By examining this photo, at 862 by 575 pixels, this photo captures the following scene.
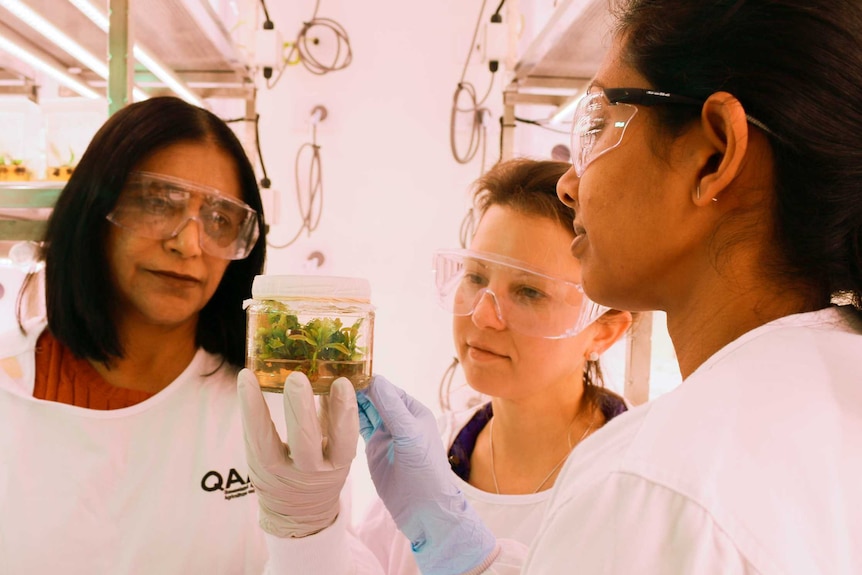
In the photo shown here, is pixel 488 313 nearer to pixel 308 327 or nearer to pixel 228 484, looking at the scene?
pixel 308 327

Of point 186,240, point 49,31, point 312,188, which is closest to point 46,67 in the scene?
point 49,31

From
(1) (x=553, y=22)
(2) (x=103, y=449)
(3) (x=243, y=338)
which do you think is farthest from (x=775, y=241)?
(1) (x=553, y=22)

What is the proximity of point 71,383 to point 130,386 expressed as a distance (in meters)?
0.12

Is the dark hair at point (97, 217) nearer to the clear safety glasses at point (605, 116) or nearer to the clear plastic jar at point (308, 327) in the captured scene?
the clear plastic jar at point (308, 327)

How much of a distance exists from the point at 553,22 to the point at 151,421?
1.66 m

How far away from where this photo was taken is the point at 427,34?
3.68 meters

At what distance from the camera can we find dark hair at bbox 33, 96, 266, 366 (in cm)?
129

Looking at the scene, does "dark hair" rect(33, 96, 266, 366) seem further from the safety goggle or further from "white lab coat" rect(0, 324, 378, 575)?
the safety goggle

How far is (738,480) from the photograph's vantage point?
46 cm

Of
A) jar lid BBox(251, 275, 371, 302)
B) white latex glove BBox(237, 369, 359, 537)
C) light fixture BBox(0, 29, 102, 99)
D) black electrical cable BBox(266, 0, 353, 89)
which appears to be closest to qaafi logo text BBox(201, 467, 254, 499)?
white latex glove BBox(237, 369, 359, 537)

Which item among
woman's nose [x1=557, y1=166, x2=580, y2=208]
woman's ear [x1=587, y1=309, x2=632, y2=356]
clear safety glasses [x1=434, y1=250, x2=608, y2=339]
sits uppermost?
woman's nose [x1=557, y1=166, x2=580, y2=208]

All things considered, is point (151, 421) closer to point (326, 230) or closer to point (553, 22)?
point (553, 22)

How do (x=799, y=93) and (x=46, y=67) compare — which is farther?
(x=46, y=67)

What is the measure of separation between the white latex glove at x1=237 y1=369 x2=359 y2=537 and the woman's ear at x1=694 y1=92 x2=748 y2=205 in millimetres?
596
